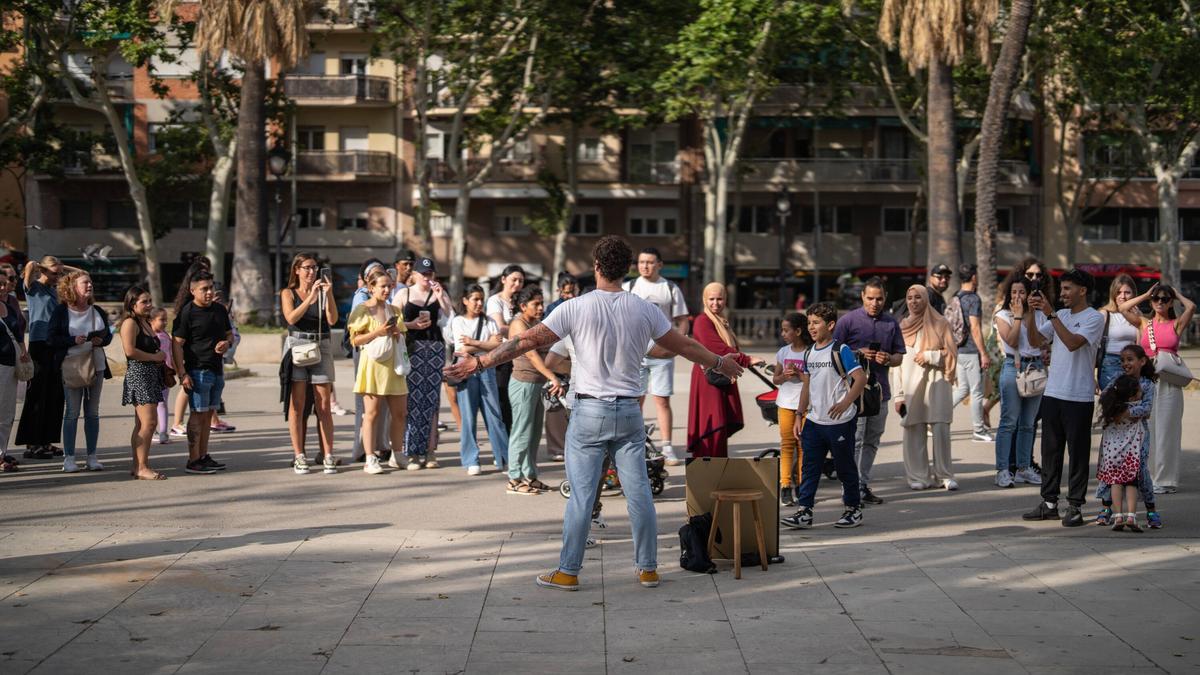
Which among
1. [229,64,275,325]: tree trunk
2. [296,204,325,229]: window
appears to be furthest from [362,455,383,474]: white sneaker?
[296,204,325,229]: window

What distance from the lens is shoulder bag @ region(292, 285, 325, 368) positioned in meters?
11.9

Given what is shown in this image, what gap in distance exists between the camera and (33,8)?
3072 centimetres

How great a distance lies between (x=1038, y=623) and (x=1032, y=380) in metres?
4.93

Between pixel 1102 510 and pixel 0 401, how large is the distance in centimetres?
856

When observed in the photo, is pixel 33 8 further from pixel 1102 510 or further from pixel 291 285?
pixel 1102 510

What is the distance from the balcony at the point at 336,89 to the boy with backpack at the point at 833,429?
149 ft

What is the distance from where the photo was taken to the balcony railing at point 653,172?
5334 centimetres

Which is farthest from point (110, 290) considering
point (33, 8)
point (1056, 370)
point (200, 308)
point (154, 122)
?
point (1056, 370)

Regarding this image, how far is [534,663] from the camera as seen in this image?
6031mm

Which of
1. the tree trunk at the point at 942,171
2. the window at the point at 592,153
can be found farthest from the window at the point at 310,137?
the tree trunk at the point at 942,171

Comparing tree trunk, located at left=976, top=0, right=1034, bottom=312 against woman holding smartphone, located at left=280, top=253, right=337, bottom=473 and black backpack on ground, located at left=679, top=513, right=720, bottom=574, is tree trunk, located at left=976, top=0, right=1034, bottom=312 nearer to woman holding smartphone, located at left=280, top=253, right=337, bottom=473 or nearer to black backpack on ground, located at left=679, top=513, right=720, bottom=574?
woman holding smartphone, located at left=280, top=253, right=337, bottom=473

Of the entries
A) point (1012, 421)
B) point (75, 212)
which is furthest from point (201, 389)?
point (75, 212)

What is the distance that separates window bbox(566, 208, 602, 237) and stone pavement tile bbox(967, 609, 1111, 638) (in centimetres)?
4730

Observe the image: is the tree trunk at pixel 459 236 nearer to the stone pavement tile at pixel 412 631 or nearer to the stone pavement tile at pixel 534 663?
the stone pavement tile at pixel 412 631
